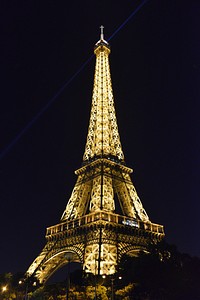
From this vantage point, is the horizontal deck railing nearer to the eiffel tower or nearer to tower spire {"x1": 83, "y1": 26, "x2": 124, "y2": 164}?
the eiffel tower

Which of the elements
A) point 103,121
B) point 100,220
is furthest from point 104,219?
point 103,121

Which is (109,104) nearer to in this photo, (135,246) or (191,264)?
(135,246)

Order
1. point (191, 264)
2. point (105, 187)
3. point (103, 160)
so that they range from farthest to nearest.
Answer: point (103, 160) → point (105, 187) → point (191, 264)

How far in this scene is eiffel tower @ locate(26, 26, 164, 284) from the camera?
3186 cm

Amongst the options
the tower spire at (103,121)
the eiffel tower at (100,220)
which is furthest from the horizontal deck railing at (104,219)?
the tower spire at (103,121)

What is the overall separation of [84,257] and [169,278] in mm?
9237

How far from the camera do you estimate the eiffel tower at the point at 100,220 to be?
105 feet

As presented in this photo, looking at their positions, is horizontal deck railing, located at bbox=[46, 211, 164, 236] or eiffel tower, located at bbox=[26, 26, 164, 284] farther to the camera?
horizontal deck railing, located at bbox=[46, 211, 164, 236]

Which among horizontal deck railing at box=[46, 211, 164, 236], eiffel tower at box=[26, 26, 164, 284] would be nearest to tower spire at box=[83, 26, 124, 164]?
eiffel tower at box=[26, 26, 164, 284]

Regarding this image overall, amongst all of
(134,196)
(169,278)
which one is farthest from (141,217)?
(169,278)

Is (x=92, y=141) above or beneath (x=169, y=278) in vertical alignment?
above

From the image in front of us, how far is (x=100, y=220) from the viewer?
32.9 m

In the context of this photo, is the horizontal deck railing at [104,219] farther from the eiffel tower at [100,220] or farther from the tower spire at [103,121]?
the tower spire at [103,121]

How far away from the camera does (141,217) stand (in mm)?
39000
